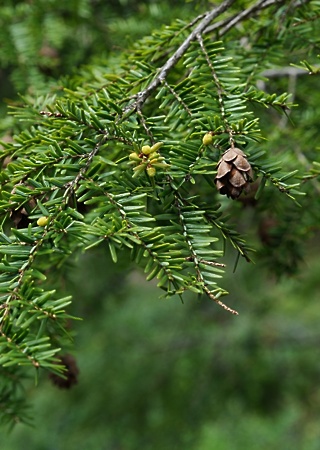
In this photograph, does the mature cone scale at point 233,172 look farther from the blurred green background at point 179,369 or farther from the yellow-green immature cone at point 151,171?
the blurred green background at point 179,369

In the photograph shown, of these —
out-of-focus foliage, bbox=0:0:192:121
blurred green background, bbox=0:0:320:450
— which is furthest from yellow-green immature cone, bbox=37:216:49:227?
blurred green background, bbox=0:0:320:450

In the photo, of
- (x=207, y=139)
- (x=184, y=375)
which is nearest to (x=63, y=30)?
(x=207, y=139)

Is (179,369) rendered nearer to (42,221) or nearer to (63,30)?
(63,30)

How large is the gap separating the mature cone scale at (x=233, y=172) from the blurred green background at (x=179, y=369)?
4.31 feet

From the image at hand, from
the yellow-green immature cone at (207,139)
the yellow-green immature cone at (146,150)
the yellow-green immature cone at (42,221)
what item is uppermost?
the yellow-green immature cone at (146,150)

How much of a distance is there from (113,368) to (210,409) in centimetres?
57

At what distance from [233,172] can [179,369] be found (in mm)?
2494

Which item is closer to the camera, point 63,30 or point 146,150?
point 146,150

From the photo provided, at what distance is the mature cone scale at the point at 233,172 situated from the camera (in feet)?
2.27

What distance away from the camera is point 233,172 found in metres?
0.69

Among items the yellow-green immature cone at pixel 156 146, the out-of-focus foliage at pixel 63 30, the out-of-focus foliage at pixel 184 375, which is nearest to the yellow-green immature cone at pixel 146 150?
the yellow-green immature cone at pixel 156 146

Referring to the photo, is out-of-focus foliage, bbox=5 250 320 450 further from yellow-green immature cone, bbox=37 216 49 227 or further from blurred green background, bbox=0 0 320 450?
yellow-green immature cone, bbox=37 216 49 227

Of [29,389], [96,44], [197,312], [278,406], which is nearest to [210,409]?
[278,406]

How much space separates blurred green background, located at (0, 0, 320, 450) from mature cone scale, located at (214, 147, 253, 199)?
1.31 m
